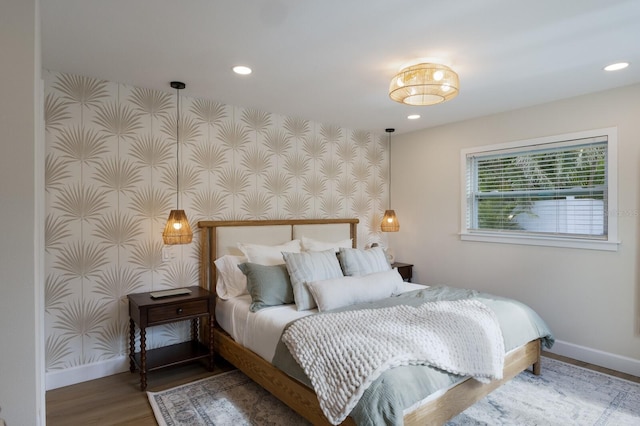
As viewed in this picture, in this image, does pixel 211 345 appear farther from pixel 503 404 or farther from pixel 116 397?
Answer: pixel 503 404

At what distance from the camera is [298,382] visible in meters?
2.10

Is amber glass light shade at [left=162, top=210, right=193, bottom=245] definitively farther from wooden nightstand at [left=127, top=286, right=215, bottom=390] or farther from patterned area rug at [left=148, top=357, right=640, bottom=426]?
patterned area rug at [left=148, top=357, right=640, bottom=426]

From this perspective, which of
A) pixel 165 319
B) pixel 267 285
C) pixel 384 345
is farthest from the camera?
pixel 267 285

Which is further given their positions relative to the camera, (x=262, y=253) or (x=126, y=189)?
(x=262, y=253)

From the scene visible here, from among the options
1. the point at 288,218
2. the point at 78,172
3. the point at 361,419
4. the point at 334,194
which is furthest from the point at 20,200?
the point at 334,194

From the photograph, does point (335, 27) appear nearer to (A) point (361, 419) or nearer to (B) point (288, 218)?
(A) point (361, 419)

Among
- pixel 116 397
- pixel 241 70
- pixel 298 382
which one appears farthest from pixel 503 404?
pixel 241 70

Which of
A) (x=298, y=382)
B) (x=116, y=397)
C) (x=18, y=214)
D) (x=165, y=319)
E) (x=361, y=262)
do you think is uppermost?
(x=18, y=214)

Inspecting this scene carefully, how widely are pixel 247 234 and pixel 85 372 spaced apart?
1686 millimetres

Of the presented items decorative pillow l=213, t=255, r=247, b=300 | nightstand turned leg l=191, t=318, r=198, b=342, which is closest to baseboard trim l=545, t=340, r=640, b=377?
decorative pillow l=213, t=255, r=247, b=300

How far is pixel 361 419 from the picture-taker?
1.60 meters

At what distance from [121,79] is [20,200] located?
2.02 meters


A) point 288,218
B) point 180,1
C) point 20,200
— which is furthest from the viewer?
point 288,218

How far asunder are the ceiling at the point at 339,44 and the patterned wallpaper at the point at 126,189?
25 centimetres
